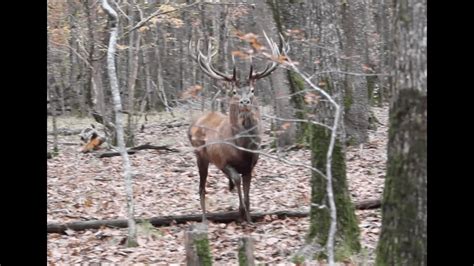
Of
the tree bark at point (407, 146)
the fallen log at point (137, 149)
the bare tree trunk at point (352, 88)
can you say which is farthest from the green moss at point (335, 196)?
the fallen log at point (137, 149)

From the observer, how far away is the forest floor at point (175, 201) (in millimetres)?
8844

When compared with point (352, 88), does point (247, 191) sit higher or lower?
lower

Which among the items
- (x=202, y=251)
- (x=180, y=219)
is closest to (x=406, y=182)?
(x=202, y=251)

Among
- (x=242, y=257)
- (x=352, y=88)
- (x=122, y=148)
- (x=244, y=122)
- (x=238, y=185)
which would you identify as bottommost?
(x=242, y=257)

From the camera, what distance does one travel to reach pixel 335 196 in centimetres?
775

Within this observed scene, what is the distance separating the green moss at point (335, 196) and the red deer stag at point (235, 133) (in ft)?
6.82

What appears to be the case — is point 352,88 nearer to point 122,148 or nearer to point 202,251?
point 122,148

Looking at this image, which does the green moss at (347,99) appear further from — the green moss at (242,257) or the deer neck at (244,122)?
the green moss at (242,257)

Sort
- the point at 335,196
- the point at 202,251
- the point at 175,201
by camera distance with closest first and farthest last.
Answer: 1. the point at 202,251
2. the point at 335,196
3. the point at 175,201

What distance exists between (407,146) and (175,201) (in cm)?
753

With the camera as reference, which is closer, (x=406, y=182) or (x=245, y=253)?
(x=406, y=182)

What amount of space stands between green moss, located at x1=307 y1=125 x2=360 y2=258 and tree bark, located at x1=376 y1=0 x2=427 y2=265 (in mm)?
1824
